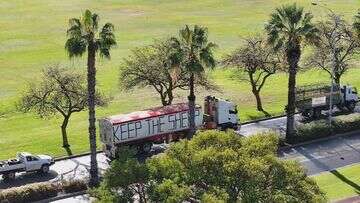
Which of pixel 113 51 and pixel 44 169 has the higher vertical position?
pixel 113 51

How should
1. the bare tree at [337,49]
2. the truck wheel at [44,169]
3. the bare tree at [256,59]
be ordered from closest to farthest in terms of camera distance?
the truck wheel at [44,169], the bare tree at [256,59], the bare tree at [337,49]

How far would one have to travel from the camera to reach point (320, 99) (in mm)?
68000

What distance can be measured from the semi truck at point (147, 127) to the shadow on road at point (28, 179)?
5.84 metres

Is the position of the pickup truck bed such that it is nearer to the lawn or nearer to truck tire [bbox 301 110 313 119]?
the lawn

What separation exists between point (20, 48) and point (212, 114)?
44.8 metres

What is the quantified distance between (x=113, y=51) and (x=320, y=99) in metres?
37.3

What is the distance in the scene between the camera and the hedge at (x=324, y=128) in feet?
197

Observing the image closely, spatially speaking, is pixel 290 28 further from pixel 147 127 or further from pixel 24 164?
pixel 24 164

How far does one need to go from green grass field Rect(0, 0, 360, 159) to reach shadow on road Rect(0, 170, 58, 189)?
16.0ft

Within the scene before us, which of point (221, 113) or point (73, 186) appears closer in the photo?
point (73, 186)

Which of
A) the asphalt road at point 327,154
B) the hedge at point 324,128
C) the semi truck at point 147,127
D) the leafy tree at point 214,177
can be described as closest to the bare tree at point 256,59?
the hedge at point 324,128

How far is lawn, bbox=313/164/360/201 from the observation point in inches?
1871

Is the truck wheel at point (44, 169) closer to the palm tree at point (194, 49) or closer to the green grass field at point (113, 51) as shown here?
the green grass field at point (113, 51)

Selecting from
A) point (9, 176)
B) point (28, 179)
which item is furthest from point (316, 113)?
point (9, 176)
